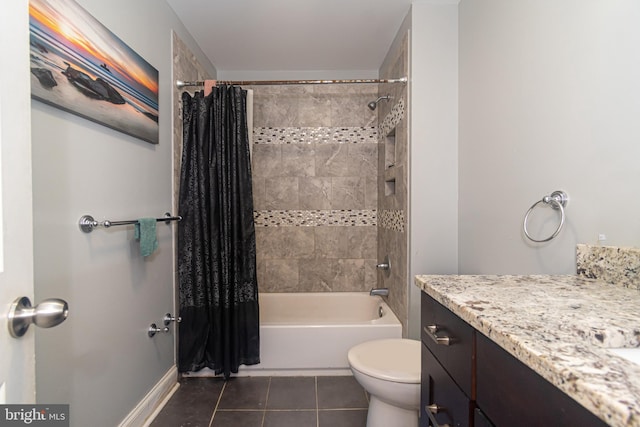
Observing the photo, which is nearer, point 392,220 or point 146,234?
point 146,234

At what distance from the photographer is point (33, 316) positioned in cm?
54

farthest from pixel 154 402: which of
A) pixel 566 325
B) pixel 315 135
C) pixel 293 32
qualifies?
pixel 293 32

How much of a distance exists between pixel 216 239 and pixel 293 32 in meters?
1.55

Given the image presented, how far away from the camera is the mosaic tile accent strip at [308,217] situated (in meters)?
2.87

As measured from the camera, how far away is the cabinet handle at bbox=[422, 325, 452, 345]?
800mm

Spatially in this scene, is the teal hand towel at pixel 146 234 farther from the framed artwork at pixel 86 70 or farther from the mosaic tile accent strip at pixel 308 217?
the mosaic tile accent strip at pixel 308 217

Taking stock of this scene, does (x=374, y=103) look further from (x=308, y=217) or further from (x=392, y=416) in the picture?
(x=392, y=416)

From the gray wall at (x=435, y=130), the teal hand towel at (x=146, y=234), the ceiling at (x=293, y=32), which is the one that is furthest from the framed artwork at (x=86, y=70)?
the gray wall at (x=435, y=130)

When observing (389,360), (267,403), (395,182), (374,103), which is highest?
(374,103)

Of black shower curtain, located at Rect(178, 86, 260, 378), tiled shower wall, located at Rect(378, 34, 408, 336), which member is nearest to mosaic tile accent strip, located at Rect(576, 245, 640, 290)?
tiled shower wall, located at Rect(378, 34, 408, 336)

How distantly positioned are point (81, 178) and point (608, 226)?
1802 millimetres

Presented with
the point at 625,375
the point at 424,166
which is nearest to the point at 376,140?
the point at 424,166

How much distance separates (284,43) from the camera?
236 cm

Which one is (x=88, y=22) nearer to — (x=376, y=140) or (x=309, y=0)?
(x=309, y=0)
